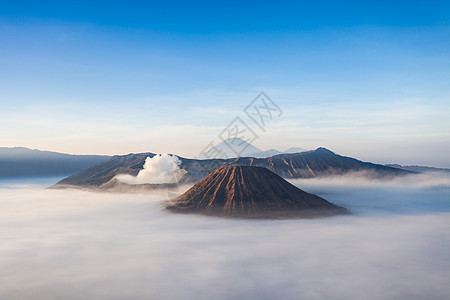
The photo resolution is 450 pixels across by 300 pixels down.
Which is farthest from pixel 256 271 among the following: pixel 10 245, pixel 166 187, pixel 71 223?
pixel 166 187

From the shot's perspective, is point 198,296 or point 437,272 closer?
point 198,296

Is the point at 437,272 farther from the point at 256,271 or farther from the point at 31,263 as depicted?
the point at 31,263

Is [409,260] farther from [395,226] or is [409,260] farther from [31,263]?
[31,263]

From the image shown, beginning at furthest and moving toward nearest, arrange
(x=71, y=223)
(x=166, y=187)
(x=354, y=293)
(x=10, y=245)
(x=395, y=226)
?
1. (x=166, y=187)
2. (x=71, y=223)
3. (x=395, y=226)
4. (x=10, y=245)
5. (x=354, y=293)

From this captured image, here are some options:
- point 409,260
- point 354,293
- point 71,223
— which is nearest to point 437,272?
point 409,260

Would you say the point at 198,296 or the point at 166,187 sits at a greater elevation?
the point at 166,187

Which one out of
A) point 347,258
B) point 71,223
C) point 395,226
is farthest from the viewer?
point 71,223
